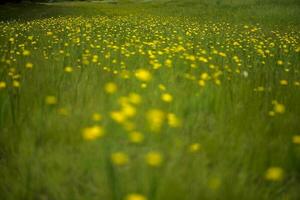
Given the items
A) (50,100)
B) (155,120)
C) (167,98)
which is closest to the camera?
(155,120)

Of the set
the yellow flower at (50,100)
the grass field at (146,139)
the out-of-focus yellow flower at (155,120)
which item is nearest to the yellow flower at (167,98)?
the grass field at (146,139)

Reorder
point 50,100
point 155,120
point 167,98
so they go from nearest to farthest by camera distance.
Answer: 1. point 155,120
2. point 50,100
3. point 167,98

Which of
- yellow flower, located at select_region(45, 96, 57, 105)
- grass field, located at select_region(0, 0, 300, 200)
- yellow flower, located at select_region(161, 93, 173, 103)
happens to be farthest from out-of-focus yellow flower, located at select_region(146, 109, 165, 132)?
yellow flower, located at select_region(45, 96, 57, 105)

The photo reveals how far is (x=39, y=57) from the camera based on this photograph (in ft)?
13.4

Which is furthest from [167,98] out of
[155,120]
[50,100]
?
[50,100]

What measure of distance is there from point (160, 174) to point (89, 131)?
582 mm

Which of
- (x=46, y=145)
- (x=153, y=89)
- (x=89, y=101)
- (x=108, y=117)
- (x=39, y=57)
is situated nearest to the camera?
(x=46, y=145)

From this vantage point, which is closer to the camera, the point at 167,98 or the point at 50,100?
the point at 50,100

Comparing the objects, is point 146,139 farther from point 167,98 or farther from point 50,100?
point 50,100

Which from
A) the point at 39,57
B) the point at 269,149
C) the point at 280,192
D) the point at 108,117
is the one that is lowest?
the point at 280,192

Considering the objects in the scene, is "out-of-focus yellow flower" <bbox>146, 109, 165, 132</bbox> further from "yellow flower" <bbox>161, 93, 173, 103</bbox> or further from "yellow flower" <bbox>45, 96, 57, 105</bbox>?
"yellow flower" <bbox>45, 96, 57, 105</bbox>

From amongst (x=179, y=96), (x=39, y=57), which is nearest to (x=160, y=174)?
(x=179, y=96)

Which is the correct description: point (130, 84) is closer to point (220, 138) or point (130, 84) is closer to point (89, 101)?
point (89, 101)

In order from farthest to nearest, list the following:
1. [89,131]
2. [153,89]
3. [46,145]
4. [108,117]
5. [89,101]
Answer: [153,89]
[89,101]
[108,117]
[46,145]
[89,131]
